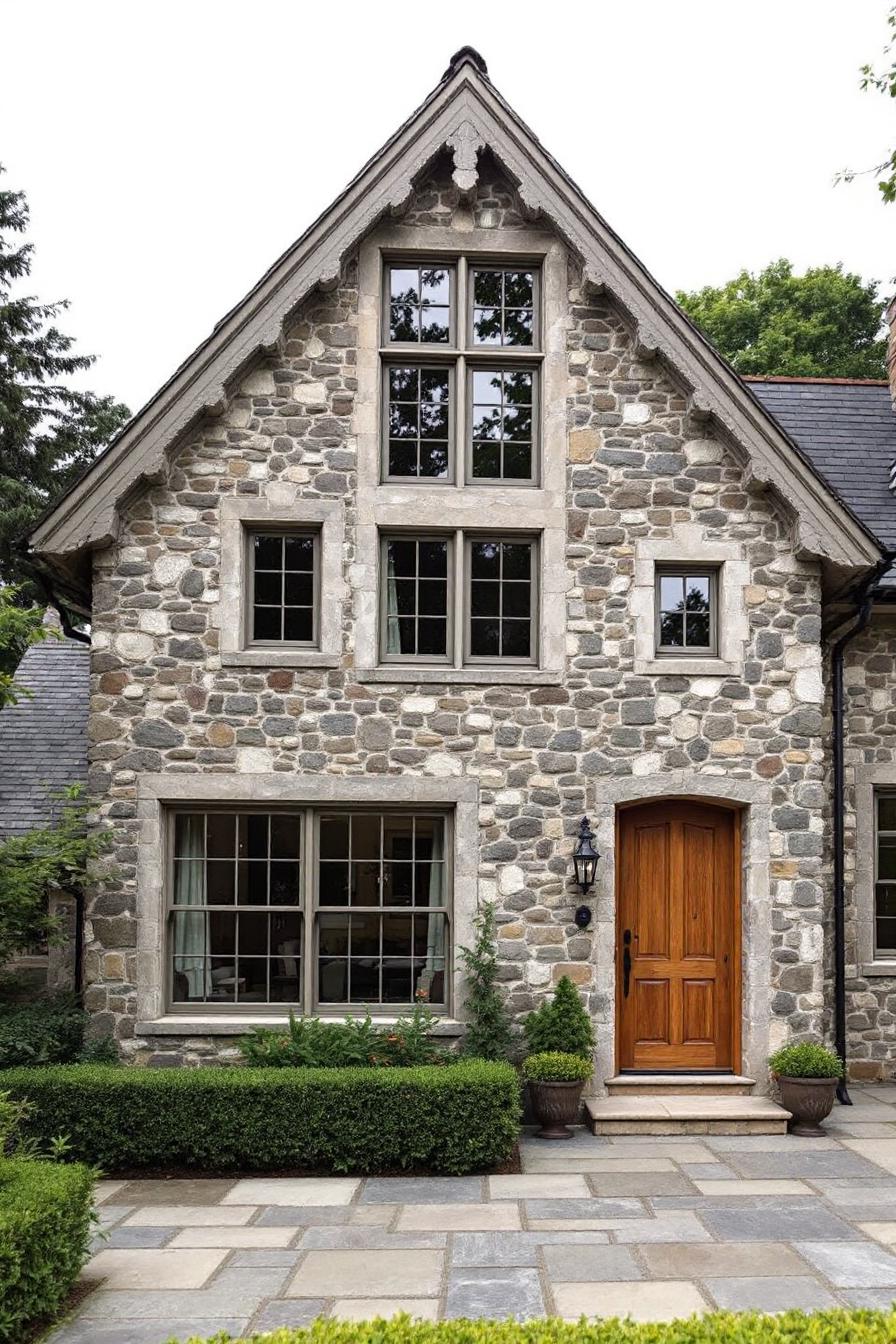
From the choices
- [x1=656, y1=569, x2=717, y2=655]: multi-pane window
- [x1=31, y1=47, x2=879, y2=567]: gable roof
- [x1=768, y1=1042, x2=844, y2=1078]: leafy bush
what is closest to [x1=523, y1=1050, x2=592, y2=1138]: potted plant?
[x1=768, y1=1042, x2=844, y2=1078]: leafy bush

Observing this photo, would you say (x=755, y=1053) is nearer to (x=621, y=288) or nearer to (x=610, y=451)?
(x=610, y=451)

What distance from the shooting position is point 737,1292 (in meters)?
6.02

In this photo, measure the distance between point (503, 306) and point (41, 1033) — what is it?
766cm

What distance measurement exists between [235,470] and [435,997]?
506 centimetres

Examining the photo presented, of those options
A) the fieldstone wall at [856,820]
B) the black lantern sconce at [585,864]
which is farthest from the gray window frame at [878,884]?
the black lantern sconce at [585,864]

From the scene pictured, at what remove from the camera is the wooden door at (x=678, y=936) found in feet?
33.5

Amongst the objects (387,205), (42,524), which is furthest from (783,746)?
(42,524)

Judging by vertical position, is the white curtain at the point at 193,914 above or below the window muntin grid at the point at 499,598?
below

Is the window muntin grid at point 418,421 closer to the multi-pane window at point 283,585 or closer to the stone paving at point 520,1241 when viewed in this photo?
the multi-pane window at point 283,585

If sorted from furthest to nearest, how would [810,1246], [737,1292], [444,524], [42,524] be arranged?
[444,524], [42,524], [810,1246], [737,1292]

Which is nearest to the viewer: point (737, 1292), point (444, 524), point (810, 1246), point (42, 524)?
point (737, 1292)

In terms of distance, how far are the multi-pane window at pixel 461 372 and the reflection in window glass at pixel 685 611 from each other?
164cm

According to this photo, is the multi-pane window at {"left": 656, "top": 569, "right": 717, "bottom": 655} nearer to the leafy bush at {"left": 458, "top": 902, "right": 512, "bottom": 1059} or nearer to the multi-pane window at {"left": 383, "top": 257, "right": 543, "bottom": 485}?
the multi-pane window at {"left": 383, "top": 257, "right": 543, "bottom": 485}

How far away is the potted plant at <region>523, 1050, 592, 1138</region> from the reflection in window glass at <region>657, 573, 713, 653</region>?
12.4 feet
